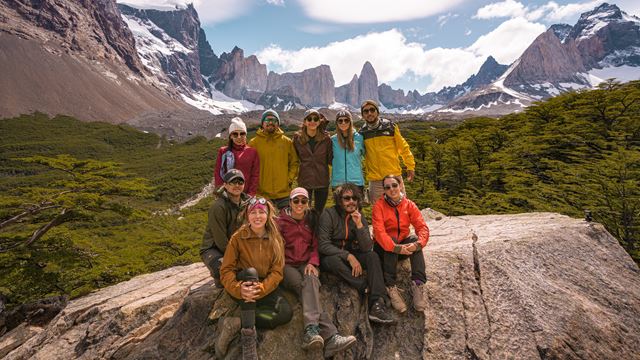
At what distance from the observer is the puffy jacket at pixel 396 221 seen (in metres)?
6.11

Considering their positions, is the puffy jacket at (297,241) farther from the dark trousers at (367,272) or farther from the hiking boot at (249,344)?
the hiking boot at (249,344)

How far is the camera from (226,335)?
5.04 m

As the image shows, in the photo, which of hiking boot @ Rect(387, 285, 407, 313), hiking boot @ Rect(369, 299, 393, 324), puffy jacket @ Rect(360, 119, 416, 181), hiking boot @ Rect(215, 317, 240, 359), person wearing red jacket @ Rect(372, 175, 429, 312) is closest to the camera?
hiking boot @ Rect(215, 317, 240, 359)

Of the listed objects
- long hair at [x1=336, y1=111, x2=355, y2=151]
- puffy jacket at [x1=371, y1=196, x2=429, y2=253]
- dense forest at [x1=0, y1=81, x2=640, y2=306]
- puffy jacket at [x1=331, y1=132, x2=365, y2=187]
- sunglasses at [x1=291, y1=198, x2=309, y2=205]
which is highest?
long hair at [x1=336, y1=111, x2=355, y2=151]

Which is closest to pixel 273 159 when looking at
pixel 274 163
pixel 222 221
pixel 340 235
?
pixel 274 163

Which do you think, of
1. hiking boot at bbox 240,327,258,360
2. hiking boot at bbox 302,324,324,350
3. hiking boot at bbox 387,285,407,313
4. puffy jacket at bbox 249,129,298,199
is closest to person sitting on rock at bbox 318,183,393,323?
hiking boot at bbox 387,285,407,313

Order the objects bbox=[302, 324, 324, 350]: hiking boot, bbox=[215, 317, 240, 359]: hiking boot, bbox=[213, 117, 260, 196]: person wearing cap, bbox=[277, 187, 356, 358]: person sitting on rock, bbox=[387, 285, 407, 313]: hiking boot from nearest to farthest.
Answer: bbox=[302, 324, 324, 350]: hiking boot
bbox=[277, 187, 356, 358]: person sitting on rock
bbox=[215, 317, 240, 359]: hiking boot
bbox=[387, 285, 407, 313]: hiking boot
bbox=[213, 117, 260, 196]: person wearing cap

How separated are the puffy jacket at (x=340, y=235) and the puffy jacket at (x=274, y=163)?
4.79 feet

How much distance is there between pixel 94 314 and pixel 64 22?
234m

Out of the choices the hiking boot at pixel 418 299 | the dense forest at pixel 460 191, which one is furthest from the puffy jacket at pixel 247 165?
the dense forest at pixel 460 191

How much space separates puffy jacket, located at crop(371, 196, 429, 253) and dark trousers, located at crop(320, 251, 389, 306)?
44cm

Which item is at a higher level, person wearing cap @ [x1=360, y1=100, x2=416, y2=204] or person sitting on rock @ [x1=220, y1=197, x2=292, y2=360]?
person wearing cap @ [x1=360, y1=100, x2=416, y2=204]

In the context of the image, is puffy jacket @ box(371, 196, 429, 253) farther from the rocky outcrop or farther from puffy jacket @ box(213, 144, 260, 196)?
puffy jacket @ box(213, 144, 260, 196)

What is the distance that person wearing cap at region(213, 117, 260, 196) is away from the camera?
22.3 feet
